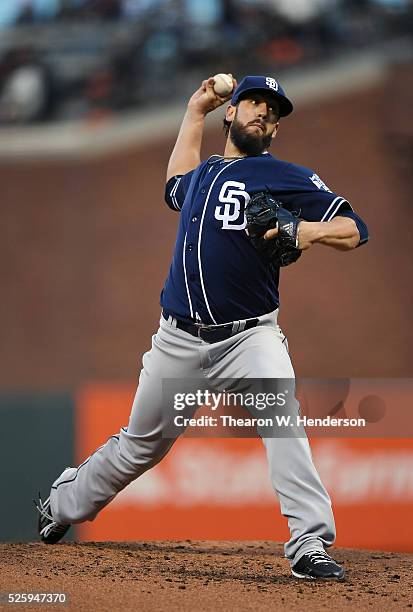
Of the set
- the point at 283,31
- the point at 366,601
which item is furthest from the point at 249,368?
the point at 283,31

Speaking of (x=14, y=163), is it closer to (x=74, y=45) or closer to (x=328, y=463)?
(x=74, y=45)

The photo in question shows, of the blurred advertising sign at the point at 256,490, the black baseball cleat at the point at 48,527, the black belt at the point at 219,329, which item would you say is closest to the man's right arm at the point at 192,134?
the black belt at the point at 219,329

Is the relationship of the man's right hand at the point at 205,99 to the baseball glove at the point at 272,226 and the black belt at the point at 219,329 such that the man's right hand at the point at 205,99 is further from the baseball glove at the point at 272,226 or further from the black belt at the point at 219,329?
the black belt at the point at 219,329

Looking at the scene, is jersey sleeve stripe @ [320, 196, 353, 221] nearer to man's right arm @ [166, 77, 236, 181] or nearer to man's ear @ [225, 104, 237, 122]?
man's ear @ [225, 104, 237, 122]

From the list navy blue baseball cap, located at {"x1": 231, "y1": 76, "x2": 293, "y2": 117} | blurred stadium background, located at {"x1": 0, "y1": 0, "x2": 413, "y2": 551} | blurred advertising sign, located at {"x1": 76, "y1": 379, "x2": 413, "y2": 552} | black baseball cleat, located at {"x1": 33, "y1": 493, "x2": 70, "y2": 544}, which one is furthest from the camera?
blurred stadium background, located at {"x1": 0, "y1": 0, "x2": 413, "y2": 551}

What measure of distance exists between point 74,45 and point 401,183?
162 inches

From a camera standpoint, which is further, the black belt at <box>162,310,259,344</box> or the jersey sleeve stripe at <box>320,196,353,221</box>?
the black belt at <box>162,310,259,344</box>

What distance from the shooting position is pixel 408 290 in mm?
11891

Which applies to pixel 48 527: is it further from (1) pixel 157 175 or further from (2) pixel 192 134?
(1) pixel 157 175

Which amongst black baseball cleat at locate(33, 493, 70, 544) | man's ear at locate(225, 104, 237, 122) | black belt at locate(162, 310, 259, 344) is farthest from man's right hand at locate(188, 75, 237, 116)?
black baseball cleat at locate(33, 493, 70, 544)

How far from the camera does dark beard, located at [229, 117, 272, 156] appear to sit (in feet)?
14.1

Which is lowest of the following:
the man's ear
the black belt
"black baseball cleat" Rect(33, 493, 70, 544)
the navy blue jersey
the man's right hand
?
"black baseball cleat" Rect(33, 493, 70, 544)

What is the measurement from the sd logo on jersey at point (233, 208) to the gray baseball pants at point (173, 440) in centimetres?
39

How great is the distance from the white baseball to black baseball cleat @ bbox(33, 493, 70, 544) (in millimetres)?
1964
